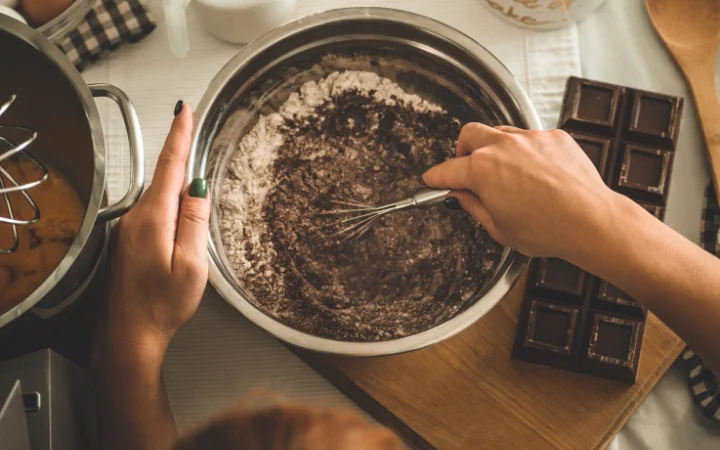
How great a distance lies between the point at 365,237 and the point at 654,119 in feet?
1.32

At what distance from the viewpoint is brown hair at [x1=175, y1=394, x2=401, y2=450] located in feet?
1.42

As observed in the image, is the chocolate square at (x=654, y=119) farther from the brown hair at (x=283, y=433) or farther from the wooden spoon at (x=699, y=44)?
the brown hair at (x=283, y=433)

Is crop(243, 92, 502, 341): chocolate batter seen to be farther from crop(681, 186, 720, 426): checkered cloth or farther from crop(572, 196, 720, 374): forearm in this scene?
crop(681, 186, 720, 426): checkered cloth

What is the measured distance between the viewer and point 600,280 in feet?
2.31

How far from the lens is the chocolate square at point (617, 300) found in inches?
27.5

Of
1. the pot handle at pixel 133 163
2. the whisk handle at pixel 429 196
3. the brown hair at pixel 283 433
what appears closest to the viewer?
the brown hair at pixel 283 433

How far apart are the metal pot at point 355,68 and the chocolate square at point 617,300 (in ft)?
0.42

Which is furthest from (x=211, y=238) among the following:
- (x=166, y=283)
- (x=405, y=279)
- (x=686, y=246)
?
(x=686, y=246)

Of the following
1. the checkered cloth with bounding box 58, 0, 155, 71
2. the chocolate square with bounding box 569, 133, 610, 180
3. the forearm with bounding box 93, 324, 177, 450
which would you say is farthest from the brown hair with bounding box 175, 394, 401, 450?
the checkered cloth with bounding box 58, 0, 155, 71

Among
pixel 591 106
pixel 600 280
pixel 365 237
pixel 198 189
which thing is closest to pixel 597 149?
pixel 591 106

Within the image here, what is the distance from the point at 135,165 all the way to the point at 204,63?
1.04ft

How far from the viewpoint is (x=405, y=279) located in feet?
2.39

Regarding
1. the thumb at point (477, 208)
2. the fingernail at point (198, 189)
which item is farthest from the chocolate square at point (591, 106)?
the fingernail at point (198, 189)

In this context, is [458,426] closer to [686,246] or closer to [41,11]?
[686,246]
